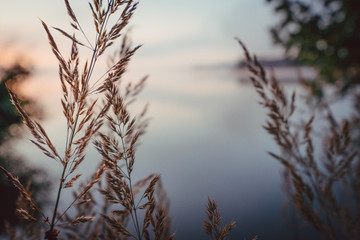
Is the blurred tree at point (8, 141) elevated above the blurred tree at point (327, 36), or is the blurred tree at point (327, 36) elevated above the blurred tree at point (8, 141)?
the blurred tree at point (327, 36)

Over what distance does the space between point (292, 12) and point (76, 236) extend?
6.37 meters

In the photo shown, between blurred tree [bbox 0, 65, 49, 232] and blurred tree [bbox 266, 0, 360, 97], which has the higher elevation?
blurred tree [bbox 266, 0, 360, 97]

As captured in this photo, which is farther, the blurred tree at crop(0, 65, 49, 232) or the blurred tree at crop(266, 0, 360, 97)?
the blurred tree at crop(266, 0, 360, 97)

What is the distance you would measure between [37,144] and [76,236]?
37.0 inches

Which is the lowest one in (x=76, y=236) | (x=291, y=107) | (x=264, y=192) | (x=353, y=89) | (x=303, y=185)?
(x=76, y=236)

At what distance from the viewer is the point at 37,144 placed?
0.94m

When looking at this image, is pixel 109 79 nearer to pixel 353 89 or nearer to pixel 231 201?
pixel 353 89

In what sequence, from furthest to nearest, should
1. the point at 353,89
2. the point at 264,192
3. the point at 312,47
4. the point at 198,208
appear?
the point at 264,192 < the point at 198,208 < the point at 353,89 < the point at 312,47

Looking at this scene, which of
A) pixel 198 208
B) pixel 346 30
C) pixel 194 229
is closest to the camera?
pixel 346 30

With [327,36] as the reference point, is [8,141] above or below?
below

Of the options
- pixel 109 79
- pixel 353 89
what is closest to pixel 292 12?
pixel 353 89

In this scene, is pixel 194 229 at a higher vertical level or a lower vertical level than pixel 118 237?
higher

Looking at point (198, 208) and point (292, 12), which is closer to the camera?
point (292, 12)

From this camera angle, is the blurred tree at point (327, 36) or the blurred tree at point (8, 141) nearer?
the blurred tree at point (8, 141)
